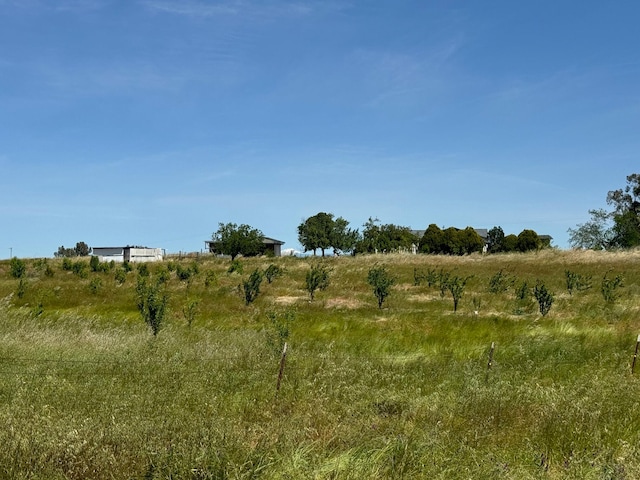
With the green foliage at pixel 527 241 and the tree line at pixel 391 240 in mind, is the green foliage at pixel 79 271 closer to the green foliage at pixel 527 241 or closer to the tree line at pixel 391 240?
the tree line at pixel 391 240

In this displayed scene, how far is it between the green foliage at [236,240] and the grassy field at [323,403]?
174 ft

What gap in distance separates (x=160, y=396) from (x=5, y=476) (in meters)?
2.73

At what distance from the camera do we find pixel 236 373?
9500 millimetres

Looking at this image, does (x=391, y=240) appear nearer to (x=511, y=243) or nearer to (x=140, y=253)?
(x=511, y=243)

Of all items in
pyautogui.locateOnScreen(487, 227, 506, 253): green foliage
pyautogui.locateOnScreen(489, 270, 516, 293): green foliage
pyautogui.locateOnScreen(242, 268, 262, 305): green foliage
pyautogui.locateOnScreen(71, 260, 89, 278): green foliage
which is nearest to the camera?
pyautogui.locateOnScreen(242, 268, 262, 305): green foliage

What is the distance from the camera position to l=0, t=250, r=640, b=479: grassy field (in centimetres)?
536

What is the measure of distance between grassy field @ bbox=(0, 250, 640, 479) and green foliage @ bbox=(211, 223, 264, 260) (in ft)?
174

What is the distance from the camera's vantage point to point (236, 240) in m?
70.4

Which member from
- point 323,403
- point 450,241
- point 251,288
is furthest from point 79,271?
point 450,241

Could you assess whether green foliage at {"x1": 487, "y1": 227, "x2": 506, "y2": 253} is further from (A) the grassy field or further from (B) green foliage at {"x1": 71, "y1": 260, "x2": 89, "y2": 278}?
(A) the grassy field

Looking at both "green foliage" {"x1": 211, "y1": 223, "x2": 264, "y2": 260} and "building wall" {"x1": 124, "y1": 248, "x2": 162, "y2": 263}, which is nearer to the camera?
"green foliage" {"x1": 211, "y1": 223, "x2": 264, "y2": 260}

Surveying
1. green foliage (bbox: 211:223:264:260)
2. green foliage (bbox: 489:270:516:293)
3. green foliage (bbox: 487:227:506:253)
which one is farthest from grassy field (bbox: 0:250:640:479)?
green foliage (bbox: 487:227:506:253)

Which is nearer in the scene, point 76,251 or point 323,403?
point 323,403

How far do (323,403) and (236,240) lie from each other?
209 ft
